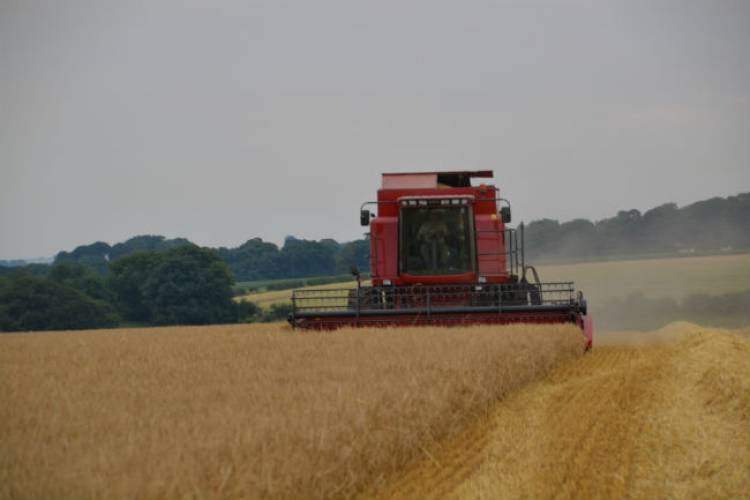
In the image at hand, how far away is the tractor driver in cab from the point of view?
16.5m

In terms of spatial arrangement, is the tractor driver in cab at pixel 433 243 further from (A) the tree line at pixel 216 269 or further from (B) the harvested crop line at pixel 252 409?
(A) the tree line at pixel 216 269

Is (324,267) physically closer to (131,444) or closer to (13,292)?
(13,292)

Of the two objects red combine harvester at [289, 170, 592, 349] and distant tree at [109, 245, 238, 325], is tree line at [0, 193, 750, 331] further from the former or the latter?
red combine harvester at [289, 170, 592, 349]

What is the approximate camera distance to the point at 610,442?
340 inches

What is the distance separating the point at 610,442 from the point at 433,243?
821 cm

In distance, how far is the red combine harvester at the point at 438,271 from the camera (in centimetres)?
1531

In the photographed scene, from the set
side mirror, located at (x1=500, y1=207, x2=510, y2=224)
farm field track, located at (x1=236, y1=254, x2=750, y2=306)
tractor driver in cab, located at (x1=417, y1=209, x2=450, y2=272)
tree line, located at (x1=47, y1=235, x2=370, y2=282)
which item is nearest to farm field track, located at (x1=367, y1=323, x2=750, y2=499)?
side mirror, located at (x1=500, y1=207, x2=510, y2=224)

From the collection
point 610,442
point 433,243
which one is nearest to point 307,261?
point 433,243

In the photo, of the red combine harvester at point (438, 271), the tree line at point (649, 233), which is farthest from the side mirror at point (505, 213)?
the tree line at point (649, 233)

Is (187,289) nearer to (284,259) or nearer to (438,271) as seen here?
(284,259)

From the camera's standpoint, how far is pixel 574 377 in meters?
13.0

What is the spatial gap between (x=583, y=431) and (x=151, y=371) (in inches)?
175

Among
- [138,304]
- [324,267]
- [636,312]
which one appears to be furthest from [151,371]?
[324,267]

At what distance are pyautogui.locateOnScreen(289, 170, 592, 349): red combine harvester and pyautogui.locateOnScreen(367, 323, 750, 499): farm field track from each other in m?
2.65
